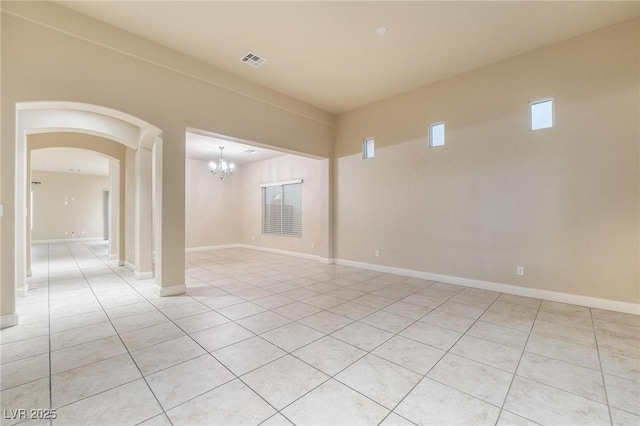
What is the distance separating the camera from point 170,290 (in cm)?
390

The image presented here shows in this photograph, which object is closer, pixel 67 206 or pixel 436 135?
pixel 436 135

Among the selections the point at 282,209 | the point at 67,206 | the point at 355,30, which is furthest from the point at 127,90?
the point at 67,206

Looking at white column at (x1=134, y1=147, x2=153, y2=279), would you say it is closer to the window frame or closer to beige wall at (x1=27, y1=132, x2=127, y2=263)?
beige wall at (x1=27, y1=132, x2=127, y2=263)

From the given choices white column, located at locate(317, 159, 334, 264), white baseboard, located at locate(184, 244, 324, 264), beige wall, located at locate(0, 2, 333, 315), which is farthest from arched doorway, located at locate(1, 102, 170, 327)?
white column, located at locate(317, 159, 334, 264)

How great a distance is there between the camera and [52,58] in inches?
116

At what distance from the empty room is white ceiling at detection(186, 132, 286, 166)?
1562mm

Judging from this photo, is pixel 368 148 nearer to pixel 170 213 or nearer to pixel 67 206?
pixel 170 213

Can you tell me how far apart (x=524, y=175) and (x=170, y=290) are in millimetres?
5574

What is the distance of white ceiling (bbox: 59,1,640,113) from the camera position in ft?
9.87

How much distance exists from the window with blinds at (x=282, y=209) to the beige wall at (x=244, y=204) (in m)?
0.19

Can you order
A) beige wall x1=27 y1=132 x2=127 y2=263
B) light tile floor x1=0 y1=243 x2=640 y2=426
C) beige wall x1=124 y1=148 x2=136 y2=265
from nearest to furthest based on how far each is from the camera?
light tile floor x1=0 y1=243 x2=640 y2=426, beige wall x1=27 y1=132 x2=127 y2=263, beige wall x1=124 y1=148 x2=136 y2=265

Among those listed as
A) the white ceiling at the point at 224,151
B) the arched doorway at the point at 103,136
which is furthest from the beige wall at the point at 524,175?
the arched doorway at the point at 103,136

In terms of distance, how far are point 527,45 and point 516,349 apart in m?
4.06

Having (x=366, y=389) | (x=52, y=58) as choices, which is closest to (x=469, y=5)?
(x=366, y=389)
